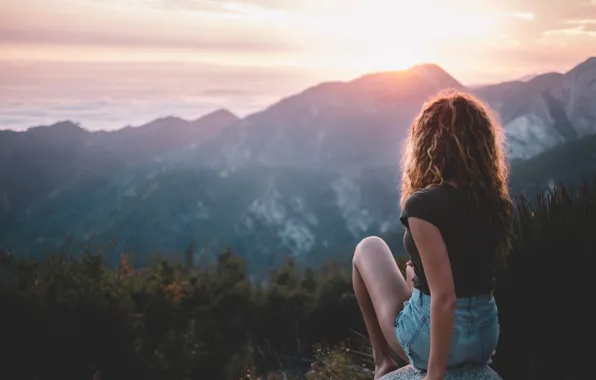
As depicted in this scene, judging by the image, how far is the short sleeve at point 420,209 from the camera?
245 cm

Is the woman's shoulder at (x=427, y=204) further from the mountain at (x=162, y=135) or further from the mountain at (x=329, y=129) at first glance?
the mountain at (x=162, y=135)

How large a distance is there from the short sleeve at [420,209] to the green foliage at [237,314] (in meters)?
1.48

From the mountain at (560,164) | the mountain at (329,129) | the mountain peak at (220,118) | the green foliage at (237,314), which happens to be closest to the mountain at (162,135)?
the mountain peak at (220,118)

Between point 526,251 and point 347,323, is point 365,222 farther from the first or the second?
point 526,251

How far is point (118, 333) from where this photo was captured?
7148 millimetres

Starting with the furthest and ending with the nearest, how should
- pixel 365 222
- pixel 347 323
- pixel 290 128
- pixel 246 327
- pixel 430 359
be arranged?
1. pixel 290 128
2. pixel 365 222
3. pixel 246 327
4. pixel 347 323
5. pixel 430 359

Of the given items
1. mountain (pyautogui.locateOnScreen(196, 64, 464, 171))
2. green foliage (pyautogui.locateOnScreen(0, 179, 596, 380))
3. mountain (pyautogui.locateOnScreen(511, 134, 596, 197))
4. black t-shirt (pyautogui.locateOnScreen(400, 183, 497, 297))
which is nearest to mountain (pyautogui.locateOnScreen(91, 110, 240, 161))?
mountain (pyautogui.locateOnScreen(196, 64, 464, 171))

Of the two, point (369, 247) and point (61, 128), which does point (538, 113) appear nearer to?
point (369, 247)

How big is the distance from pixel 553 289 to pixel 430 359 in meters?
1.50

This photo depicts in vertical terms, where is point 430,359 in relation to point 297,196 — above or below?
above

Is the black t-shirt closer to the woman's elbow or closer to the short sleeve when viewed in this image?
the short sleeve

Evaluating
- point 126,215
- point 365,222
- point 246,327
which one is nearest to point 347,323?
point 246,327

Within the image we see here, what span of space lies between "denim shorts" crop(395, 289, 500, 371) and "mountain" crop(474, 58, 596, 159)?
35.9m

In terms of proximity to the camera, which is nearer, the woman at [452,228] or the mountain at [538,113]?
the woman at [452,228]
